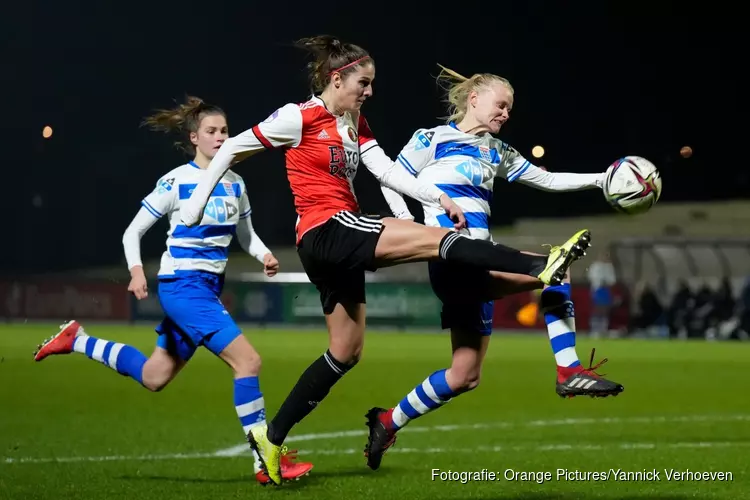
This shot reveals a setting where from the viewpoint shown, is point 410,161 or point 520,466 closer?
point 410,161

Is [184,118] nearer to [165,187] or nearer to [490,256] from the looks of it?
[165,187]

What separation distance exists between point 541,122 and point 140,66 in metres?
10.5

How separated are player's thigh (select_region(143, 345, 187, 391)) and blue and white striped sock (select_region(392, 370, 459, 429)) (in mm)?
1450

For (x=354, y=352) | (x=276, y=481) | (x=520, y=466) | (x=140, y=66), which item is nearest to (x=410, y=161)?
(x=354, y=352)

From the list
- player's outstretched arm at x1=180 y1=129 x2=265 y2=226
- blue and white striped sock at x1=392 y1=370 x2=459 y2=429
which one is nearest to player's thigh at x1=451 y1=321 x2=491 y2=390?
blue and white striped sock at x1=392 y1=370 x2=459 y2=429

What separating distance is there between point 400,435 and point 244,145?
171 inches

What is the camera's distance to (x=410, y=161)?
237 inches

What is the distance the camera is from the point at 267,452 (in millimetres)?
6027

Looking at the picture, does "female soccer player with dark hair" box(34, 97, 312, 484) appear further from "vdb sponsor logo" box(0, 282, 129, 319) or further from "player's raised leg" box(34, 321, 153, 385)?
"vdb sponsor logo" box(0, 282, 129, 319)

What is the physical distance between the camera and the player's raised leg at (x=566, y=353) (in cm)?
519

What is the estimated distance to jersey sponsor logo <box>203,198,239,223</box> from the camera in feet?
21.9

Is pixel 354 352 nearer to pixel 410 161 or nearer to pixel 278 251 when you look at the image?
pixel 410 161

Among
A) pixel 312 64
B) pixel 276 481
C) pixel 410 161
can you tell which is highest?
pixel 312 64

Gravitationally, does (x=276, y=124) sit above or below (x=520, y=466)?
above
